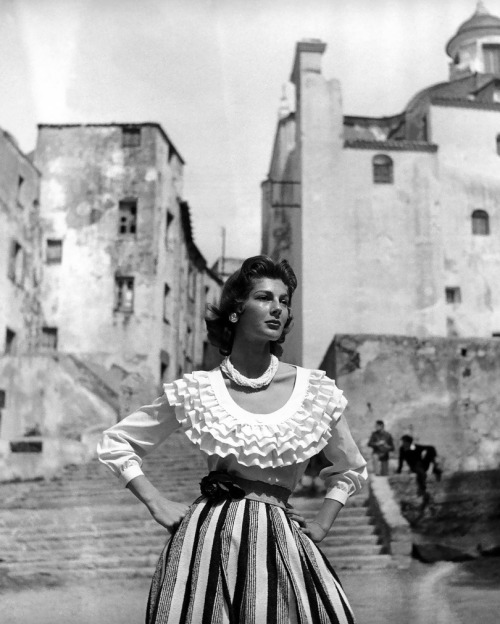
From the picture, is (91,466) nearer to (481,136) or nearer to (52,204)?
(52,204)

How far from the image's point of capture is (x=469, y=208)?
21828 mm

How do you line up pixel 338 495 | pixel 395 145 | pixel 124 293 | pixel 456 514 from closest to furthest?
pixel 338 495 < pixel 456 514 < pixel 124 293 < pixel 395 145

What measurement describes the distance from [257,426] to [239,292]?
402 mm

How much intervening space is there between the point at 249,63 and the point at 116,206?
12343 mm

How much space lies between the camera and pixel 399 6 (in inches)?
A: 273

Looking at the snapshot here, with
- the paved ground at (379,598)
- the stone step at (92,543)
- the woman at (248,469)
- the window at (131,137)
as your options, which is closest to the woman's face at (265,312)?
the woman at (248,469)

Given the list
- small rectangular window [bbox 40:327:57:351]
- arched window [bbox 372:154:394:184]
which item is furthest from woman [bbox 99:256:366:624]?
arched window [bbox 372:154:394:184]

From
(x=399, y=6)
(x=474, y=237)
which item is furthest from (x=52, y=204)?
(x=399, y=6)

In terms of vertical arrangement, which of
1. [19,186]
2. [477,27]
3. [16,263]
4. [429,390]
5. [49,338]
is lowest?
[429,390]

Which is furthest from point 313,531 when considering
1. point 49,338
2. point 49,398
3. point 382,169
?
point 382,169

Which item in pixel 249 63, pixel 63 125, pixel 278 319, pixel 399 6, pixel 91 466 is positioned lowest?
pixel 91 466

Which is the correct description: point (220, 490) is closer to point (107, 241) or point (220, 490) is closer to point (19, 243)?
point (19, 243)

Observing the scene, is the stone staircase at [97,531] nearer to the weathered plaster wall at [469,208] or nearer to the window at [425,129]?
the weathered plaster wall at [469,208]

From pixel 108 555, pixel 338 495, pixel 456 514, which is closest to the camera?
pixel 338 495
